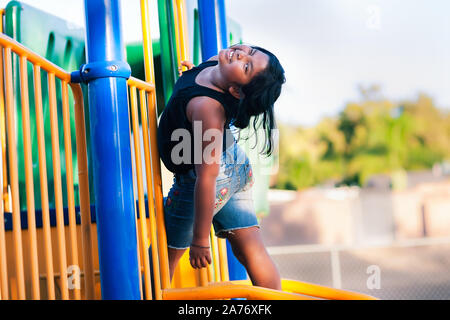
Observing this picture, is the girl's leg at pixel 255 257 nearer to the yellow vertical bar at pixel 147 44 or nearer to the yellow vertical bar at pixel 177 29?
the yellow vertical bar at pixel 147 44

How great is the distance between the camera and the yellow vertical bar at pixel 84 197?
1659 mm

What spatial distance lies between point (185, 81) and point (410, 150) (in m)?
22.5

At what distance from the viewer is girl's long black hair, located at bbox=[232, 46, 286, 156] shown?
5.84 feet

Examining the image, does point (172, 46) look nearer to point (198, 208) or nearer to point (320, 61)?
point (198, 208)

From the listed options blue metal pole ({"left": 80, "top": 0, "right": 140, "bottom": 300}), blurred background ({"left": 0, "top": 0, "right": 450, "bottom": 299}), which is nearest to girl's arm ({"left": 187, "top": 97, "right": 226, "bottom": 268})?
blue metal pole ({"left": 80, "top": 0, "right": 140, "bottom": 300})

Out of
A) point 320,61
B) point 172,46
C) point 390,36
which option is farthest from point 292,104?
point 172,46

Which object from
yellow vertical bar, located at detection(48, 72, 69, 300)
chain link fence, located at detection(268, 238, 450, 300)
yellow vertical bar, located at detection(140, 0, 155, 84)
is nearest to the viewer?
yellow vertical bar, located at detection(48, 72, 69, 300)

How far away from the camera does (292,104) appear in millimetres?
22781

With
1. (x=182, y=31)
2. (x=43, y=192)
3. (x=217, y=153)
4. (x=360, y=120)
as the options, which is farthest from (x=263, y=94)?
(x=360, y=120)

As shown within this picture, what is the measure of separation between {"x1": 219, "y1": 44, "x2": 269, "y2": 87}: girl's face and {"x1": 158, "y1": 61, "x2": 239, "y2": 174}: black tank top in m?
0.06

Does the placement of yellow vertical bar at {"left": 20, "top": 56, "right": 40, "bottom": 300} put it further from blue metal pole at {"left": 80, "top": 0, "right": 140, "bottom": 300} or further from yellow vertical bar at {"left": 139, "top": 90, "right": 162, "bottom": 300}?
yellow vertical bar at {"left": 139, "top": 90, "right": 162, "bottom": 300}

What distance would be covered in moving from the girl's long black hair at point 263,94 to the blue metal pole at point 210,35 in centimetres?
46

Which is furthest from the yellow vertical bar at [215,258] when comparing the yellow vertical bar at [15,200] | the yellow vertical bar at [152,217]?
the yellow vertical bar at [15,200]

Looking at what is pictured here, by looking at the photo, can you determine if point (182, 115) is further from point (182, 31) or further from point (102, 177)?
point (182, 31)
